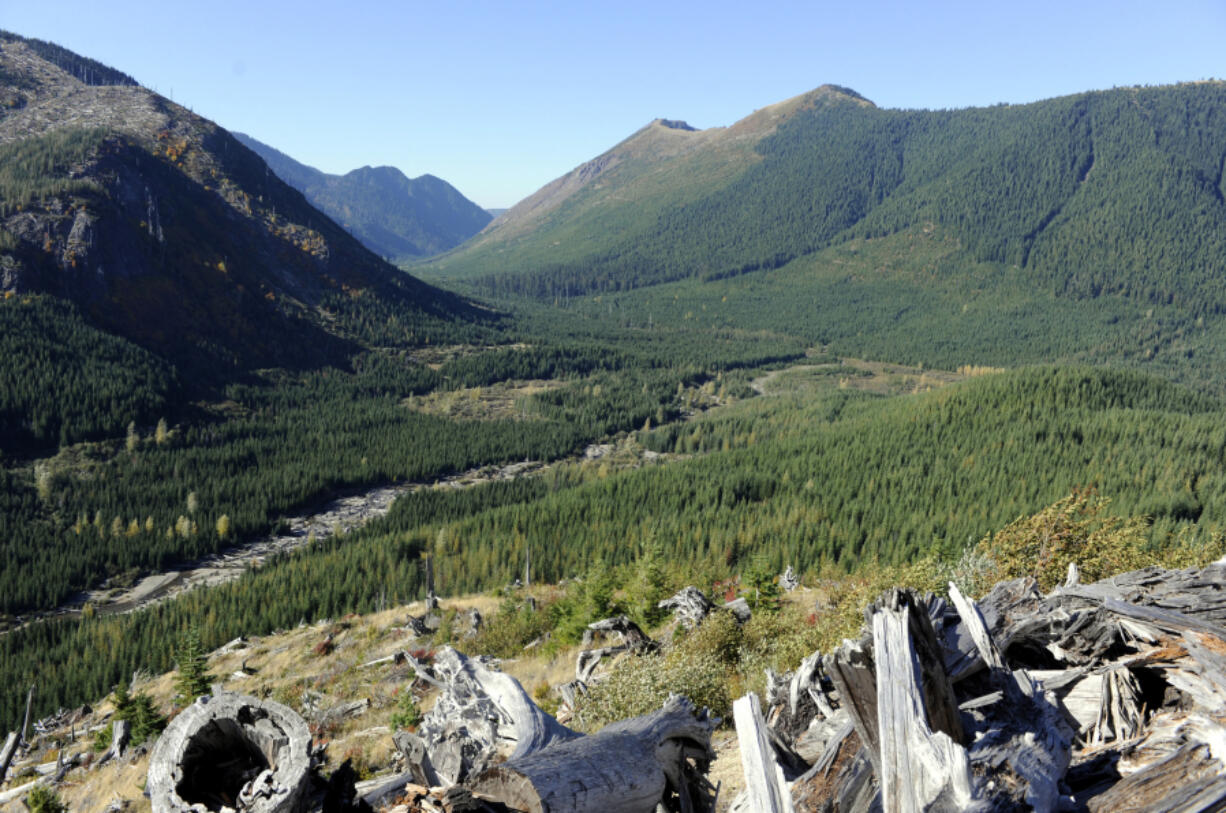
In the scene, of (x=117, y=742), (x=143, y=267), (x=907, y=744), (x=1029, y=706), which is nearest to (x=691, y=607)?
(x=1029, y=706)

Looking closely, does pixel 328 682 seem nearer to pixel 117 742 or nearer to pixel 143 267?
pixel 117 742

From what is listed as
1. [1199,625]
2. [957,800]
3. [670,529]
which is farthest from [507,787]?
[670,529]

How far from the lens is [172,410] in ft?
330

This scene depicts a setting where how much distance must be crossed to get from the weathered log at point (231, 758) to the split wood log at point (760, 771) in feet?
13.4

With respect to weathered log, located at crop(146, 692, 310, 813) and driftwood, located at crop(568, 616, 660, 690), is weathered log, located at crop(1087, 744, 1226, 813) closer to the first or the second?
weathered log, located at crop(146, 692, 310, 813)

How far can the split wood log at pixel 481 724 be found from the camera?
671cm

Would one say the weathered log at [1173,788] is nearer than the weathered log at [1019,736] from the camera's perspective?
No

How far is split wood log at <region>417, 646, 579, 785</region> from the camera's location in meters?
6.71

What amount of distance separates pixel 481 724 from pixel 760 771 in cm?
304

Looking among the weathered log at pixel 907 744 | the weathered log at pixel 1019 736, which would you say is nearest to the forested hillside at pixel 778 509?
the weathered log at pixel 1019 736

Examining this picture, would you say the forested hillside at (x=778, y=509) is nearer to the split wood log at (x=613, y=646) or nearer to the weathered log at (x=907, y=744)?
the split wood log at (x=613, y=646)

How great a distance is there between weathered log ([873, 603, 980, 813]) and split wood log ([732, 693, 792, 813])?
958 millimetres

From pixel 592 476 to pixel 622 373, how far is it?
6906cm

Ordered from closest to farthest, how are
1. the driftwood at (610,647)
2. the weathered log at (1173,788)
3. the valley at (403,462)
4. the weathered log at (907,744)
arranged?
the weathered log at (907,744)
the weathered log at (1173,788)
the driftwood at (610,647)
the valley at (403,462)
